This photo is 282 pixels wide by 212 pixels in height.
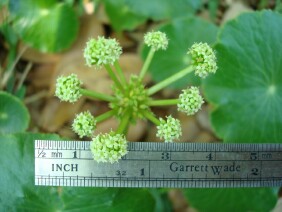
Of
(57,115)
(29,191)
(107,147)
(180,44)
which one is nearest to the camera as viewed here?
(107,147)

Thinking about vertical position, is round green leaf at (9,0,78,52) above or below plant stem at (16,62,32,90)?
above

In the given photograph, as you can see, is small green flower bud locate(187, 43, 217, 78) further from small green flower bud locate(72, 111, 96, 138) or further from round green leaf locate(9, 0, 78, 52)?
round green leaf locate(9, 0, 78, 52)

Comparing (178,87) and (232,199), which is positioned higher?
(178,87)

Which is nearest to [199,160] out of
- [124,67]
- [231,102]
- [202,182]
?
[202,182]

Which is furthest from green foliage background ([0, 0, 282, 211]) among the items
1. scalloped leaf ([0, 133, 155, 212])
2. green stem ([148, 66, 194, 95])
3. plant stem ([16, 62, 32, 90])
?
green stem ([148, 66, 194, 95])

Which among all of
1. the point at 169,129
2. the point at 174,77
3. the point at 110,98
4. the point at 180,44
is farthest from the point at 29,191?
the point at 180,44

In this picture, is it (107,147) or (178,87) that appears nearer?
(107,147)

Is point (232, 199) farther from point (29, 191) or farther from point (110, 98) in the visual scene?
point (29, 191)
